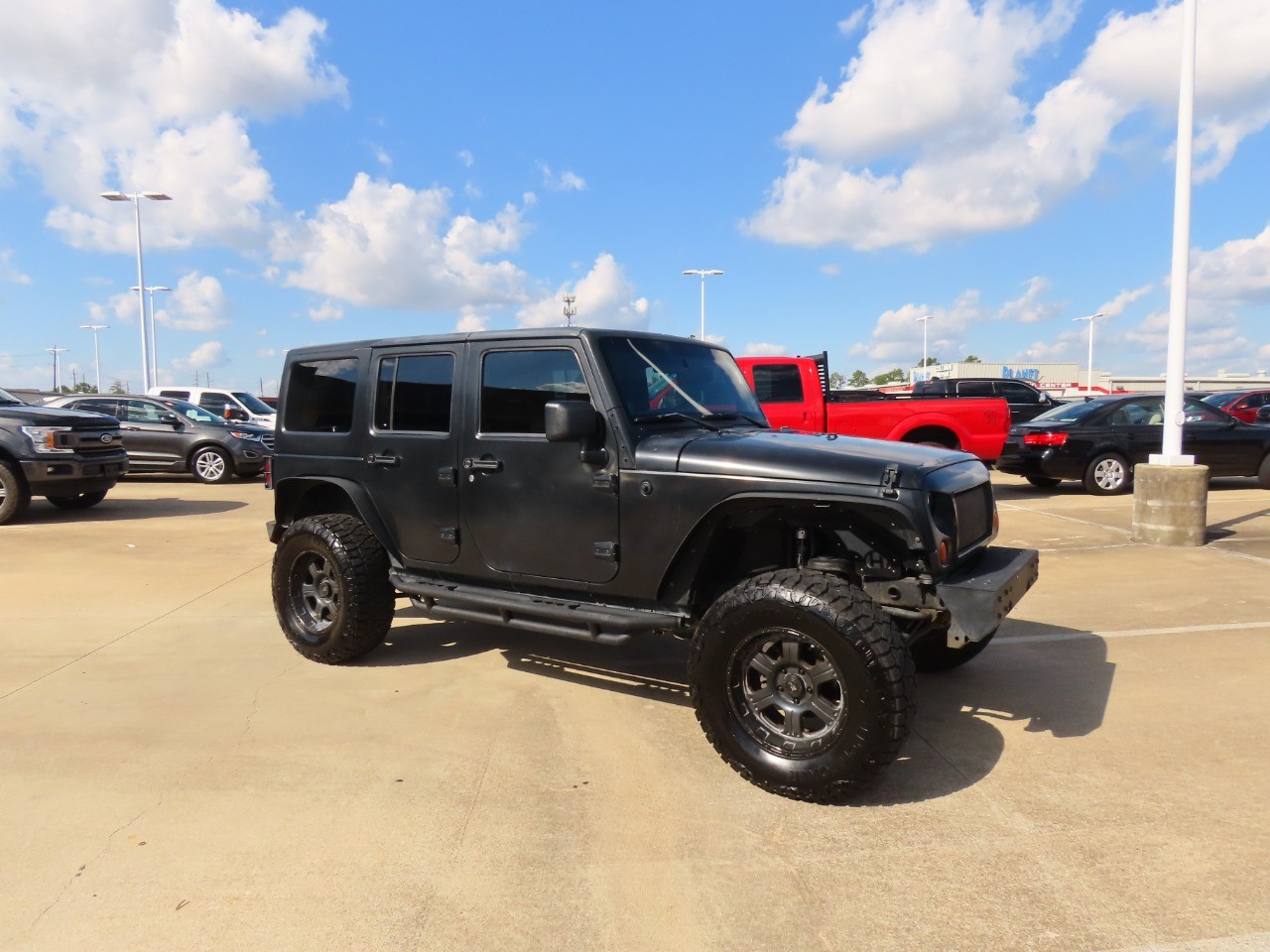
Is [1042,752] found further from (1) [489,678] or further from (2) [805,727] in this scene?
(1) [489,678]

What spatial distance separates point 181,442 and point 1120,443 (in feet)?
49.7

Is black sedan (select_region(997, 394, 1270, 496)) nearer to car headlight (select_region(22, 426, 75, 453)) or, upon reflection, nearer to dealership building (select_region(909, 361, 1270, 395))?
car headlight (select_region(22, 426, 75, 453))

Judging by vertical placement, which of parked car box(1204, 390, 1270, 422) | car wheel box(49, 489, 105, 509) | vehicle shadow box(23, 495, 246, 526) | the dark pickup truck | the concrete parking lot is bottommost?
the concrete parking lot

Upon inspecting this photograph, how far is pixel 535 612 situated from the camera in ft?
13.6

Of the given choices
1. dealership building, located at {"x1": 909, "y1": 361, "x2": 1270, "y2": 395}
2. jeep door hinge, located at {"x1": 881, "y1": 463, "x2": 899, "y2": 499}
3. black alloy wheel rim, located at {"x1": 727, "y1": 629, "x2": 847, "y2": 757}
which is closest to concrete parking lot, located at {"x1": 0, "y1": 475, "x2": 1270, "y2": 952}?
black alloy wheel rim, located at {"x1": 727, "y1": 629, "x2": 847, "y2": 757}

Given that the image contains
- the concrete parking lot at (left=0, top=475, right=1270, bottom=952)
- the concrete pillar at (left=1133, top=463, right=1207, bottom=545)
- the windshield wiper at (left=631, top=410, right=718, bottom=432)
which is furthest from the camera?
the concrete pillar at (left=1133, top=463, right=1207, bottom=545)

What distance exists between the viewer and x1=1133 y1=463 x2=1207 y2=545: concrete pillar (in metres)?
8.12

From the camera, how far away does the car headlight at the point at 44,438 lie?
990cm

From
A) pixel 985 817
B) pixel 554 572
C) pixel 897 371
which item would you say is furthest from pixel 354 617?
pixel 897 371

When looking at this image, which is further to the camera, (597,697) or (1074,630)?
(1074,630)

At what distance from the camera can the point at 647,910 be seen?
262 centimetres

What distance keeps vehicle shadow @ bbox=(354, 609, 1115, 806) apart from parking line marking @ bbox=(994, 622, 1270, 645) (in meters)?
0.02

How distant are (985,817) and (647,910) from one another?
4.59 feet

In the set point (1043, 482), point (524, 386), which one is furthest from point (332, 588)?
point (1043, 482)
